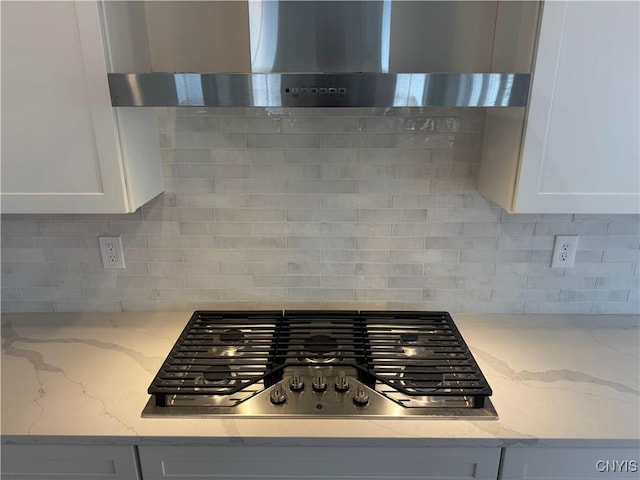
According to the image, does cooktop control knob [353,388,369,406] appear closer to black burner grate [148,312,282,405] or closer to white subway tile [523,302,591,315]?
black burner grate [148,312,282,405]

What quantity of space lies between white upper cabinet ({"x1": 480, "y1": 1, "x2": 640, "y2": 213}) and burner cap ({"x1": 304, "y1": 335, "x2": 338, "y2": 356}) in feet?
2.07

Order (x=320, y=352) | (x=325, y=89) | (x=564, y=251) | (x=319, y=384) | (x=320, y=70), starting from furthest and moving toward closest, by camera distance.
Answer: (x=564, y=251)
(x=320, y=352)
(x=319, y=384)
(x=320, y=70)
(x=325, y=89)

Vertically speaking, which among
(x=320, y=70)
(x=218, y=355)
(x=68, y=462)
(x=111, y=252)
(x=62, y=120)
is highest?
(x=320, y=70)

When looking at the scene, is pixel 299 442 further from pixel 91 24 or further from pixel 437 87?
pixel 91 24

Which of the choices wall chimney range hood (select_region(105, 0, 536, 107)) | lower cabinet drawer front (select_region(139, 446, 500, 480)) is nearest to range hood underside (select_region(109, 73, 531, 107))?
wall chimney range hood (select_region(105, 0, 536, 107))

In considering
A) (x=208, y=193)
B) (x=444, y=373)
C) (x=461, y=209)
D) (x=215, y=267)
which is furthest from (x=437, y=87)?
(x=215, y=267)

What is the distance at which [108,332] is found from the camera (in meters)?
1.49

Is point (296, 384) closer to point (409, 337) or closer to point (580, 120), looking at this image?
point (409, 337)

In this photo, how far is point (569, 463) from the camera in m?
1.08

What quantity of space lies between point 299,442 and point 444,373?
42cm

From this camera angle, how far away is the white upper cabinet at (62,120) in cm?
104

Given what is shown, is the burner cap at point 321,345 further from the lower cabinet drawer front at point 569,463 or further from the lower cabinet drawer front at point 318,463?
the lower cabinet drawer front at point 569,463

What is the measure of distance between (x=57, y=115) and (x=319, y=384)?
37.0 inches

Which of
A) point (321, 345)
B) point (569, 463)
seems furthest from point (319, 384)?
point (569, 463)
